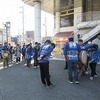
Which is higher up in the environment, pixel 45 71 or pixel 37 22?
pixel 37 22

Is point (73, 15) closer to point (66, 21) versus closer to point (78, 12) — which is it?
point (66, 21)

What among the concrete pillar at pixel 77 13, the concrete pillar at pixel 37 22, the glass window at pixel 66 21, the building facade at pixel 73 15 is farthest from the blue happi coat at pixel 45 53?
the glass window at pixel 66 21

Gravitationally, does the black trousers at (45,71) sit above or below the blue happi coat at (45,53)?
below

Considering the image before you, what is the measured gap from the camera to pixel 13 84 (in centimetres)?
812

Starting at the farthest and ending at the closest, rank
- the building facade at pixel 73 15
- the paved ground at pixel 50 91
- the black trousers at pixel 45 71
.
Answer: the building facade at pixel 73 15 → the black trousers at pixel 45 71 → the paved ground at pixel 50 91

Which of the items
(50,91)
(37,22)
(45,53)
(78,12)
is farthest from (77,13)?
(50,91)

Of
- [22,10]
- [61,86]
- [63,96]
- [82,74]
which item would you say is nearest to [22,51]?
[82,74]

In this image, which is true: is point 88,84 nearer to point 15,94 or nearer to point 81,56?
point 81,56

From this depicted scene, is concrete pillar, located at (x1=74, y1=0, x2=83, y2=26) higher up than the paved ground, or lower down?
higher up

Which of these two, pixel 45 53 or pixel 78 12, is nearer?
pixel 45 53

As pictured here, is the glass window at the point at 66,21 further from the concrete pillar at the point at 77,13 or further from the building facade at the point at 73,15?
the concrete pillar at the point at 77,13

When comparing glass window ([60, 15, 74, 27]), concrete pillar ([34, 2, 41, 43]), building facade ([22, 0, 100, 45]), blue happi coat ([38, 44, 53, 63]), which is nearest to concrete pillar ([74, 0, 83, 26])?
building facade ([22, 0, 100, 45])

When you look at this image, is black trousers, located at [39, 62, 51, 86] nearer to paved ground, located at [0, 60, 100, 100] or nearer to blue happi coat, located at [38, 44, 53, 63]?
blue happi coat, located at [38, 44, 53, 63]

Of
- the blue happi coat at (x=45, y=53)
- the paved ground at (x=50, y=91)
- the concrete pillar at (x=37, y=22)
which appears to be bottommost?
the paved ground at (x=50, y=91)
